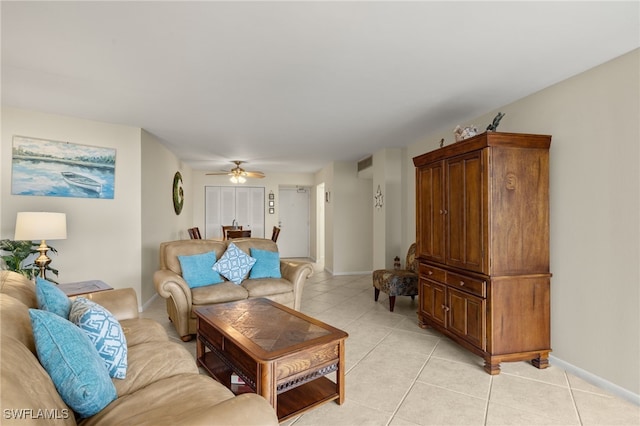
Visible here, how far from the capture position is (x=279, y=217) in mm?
8875

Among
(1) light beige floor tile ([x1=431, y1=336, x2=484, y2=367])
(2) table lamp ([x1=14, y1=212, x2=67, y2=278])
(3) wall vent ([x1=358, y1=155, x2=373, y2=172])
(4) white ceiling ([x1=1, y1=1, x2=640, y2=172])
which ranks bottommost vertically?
(1) light beige floor tile ([x1=431, y1=336, x2=484, y2=367])

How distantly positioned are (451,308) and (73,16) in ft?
11.6

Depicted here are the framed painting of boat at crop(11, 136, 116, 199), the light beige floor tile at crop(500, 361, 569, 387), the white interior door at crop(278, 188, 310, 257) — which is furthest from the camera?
the white interior door at crop(278, 188, 310, 257)

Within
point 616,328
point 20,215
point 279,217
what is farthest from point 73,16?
point 279,217

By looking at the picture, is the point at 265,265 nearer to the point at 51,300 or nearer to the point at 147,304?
the point at 147,304

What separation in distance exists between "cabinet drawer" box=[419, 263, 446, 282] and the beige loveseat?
1352 mm

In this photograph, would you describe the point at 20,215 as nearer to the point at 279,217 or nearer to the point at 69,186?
the point at 69,186

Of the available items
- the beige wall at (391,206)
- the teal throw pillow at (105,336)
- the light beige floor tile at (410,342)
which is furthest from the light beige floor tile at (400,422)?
the beige wall at (391,206)

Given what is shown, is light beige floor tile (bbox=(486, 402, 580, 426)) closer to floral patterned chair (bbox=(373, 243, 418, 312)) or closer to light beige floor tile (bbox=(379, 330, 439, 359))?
light beige floor tile (bbox=(379, 330, 439, 359))

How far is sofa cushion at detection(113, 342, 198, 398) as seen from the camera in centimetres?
148

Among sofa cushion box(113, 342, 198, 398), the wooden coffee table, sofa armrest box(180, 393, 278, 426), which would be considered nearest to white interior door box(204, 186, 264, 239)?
the wooden coffee table

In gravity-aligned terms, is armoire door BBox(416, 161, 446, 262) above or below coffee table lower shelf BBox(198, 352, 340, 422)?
above

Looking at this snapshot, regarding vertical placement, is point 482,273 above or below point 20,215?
below

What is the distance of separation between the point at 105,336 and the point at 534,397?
8.77ft
